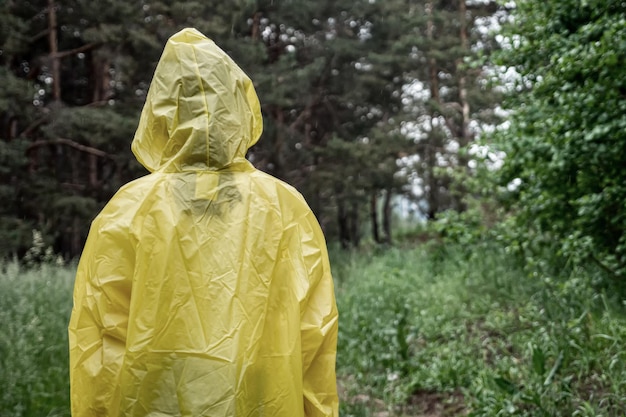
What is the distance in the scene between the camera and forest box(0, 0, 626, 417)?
404 cm

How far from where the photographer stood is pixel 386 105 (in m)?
22.9

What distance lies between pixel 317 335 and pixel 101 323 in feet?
2.54

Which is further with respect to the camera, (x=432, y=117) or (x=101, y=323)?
(x=432, y=117)

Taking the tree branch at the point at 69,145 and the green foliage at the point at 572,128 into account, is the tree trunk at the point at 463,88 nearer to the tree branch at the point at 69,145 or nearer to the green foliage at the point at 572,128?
the tree branch at the point at 69,145

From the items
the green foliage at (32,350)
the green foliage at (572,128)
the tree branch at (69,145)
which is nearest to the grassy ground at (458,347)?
the green foliage at (32,350)

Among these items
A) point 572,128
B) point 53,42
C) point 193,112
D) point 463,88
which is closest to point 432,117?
point 463,88

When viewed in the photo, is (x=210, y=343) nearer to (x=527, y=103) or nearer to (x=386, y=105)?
(x=527, y=103)

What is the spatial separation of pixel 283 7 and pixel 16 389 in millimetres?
16527

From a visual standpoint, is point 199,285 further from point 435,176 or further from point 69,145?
point 69,145

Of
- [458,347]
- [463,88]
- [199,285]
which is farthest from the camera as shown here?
[463,88]

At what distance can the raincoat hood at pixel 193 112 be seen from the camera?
2082 mm

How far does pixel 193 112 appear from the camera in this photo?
209cm

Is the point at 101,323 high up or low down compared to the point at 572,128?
down

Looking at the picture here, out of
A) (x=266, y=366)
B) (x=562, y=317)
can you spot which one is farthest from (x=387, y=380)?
(x=266, y=366)
